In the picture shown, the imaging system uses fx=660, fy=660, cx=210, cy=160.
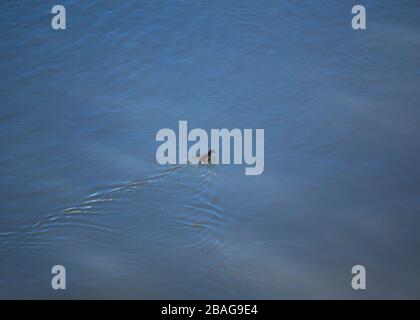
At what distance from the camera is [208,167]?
6770 mm

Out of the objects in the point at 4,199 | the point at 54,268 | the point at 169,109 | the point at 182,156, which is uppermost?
the point at 169,109

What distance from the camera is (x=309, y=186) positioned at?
6590mm

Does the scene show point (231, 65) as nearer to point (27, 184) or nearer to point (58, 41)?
point (58, 41)

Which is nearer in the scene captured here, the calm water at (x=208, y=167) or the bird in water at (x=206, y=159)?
the calm water at (x=208, y=167)

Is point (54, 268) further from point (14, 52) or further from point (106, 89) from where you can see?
point (14, 52)

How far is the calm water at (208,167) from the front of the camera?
5.85m

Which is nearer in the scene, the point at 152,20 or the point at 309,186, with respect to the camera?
the point at 309,186

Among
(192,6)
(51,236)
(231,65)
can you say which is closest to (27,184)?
(51,236)

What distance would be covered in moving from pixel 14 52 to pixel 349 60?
4040mm

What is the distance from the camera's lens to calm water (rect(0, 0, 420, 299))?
585 cm

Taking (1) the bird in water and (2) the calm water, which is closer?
(2) the calm water
